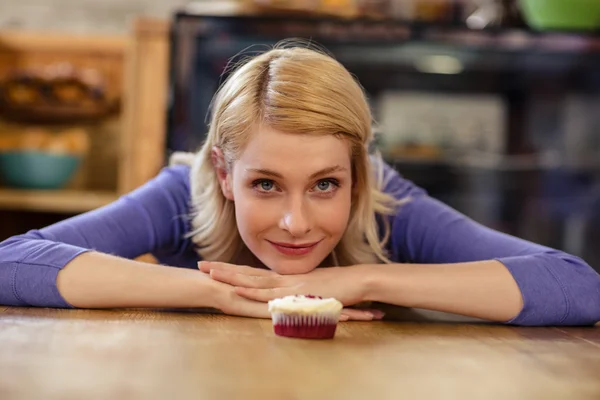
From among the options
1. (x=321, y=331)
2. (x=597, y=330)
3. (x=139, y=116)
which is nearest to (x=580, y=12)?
(x=139, y=116)

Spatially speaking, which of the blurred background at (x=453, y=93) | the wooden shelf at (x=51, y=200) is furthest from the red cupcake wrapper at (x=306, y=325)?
the wooden shelf at (x=51, y=200)

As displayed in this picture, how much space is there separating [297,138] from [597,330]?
538 millimetres

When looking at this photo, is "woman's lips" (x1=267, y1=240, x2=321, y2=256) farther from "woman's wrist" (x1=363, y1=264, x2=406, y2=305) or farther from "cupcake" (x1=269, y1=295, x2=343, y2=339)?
"cupcake" (x1=269, y1=295, x2=343, y2=339)

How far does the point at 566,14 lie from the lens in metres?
2.62

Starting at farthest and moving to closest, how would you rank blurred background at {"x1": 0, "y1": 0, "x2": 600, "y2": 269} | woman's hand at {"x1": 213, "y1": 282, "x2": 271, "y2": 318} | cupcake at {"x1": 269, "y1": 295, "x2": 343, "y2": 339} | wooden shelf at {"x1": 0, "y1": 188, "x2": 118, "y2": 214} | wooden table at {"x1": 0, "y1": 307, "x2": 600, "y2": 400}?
wooden shelf at {"x1": 0, "y1": 188, "x2": 118, "y2": 214} → blurred background at {"x1": 0, "y1": 0, "x2": 600, "y2": 269} → woman's hand at {"x1": 213, "y1": 282, "x2": 271, "y2": 318} → cupcake at {"x1": 269, "y1": 295, "x2": 343, "y2": 339} → wooden table at {"x1": 0, "y1": 307, "x2": 600, "y2": 400}

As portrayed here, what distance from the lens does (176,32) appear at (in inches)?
99.6

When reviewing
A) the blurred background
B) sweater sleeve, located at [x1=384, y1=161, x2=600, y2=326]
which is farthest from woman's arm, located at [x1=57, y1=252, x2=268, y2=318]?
the blurred background

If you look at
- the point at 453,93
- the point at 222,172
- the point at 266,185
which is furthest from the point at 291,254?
the point at 453,93

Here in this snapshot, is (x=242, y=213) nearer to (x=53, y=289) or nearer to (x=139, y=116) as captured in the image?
(x=53, y=289)

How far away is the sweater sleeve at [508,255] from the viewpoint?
4.22 feet

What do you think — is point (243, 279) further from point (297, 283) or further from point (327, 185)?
point (327, 185)

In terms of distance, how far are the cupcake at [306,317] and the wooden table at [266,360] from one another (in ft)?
0.06

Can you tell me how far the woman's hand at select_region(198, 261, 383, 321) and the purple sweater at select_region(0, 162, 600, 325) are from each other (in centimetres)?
22

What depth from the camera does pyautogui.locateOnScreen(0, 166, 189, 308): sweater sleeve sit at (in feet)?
4.08
